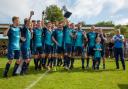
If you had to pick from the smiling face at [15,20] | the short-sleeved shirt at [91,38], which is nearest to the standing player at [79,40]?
the short-sleeved shirt at [91,38]

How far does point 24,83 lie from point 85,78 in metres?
2.81

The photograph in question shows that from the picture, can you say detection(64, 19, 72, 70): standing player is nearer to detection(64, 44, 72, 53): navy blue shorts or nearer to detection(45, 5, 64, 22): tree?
detection(64, 44, 72, 53): navy blue shorts

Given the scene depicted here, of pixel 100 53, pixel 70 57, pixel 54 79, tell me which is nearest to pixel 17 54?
pixel 54 79

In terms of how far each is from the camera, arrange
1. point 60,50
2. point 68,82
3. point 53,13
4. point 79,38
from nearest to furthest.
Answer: point 68,82
point 60,50
point 79,38
point 53,13

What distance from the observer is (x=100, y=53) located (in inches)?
709

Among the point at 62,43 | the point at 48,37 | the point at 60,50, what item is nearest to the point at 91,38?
the point at 62,43

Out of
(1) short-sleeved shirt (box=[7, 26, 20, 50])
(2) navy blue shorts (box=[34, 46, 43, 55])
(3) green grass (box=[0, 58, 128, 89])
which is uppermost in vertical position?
(1) short-sleeved shirt (box=[7, 26, 20, 50])

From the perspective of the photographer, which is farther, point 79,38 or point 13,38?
point 79,38

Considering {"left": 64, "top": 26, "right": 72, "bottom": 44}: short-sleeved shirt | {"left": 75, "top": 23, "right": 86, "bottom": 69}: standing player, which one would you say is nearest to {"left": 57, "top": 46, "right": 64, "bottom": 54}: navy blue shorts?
{"left": 64, "top": 26, "right": 72, "bottom": 44}: short-sleeved shirt

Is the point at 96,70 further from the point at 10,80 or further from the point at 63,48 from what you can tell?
the point at 10,80

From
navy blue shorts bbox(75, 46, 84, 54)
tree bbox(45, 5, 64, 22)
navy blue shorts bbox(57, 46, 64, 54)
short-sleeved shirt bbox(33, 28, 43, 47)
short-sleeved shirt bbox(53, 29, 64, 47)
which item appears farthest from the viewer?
tree bbox(45, 5, 64, 22)

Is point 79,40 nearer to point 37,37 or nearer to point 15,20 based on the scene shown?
point 37,37

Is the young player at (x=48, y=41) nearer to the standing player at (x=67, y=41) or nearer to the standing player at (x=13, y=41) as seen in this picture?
the standing player at (x=67, y=41)

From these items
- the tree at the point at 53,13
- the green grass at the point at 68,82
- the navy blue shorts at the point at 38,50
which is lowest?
the green grass at the point at 68,82
